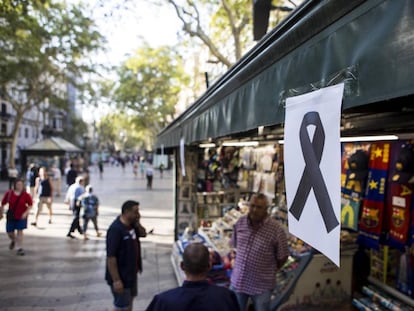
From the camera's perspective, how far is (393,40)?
3.71ft

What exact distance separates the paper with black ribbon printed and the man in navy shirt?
79 cm

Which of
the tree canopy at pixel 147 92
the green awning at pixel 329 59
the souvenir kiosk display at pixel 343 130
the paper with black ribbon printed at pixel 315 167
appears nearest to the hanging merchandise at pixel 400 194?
the souvenir kiosk display at pixel 343 130

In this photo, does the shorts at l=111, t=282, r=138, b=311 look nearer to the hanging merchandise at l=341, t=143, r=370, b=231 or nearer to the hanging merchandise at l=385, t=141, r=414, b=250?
the hanging merchandise at l=341, t=143, r=370, b=231

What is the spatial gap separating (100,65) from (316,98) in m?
22.1

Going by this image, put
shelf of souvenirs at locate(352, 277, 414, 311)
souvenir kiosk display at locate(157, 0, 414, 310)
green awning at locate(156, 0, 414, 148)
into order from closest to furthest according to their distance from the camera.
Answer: green awning at locate(156, 0, 414, 148)
souvenir kiosk display at locate(157, 0, 414, 310)
shelf of souvenirs at locate(352, 277, 414, 311)

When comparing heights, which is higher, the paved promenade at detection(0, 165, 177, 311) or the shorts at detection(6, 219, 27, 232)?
the shorts at detection(6, 219, 27, 232)

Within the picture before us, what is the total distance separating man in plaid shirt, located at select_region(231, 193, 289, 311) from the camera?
12.3 feet

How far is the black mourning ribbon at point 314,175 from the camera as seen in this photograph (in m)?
1.45

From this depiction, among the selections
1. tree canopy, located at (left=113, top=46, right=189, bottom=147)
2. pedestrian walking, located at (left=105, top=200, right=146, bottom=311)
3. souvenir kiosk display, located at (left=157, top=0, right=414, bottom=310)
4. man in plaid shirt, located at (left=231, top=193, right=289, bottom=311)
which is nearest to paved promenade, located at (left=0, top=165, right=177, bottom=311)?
souvenir kiosk display, located at (left=157, top=0, right=414, bottom=310)

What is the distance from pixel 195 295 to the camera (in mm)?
2244

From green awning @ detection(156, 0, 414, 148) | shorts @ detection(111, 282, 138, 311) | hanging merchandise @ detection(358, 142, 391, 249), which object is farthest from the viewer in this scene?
hanging merchandise @ detection(358, 142, 391, 249)

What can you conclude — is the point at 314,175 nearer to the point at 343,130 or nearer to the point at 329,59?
the point at 329,59

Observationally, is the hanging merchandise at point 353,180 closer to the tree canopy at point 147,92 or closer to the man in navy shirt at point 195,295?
the man in navy shirt at point 195,295

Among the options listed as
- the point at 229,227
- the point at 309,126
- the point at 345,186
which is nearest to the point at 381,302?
the point at 345,186
